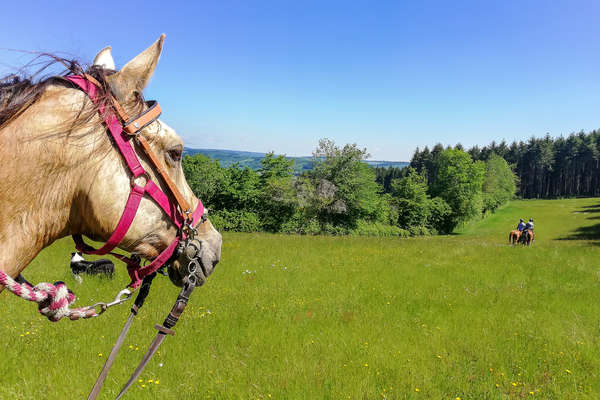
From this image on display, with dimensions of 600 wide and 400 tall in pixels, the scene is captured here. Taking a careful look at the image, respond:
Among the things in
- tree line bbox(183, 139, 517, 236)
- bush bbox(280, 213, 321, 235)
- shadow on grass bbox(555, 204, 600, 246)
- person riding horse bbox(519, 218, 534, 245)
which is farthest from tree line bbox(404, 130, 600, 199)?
person riding horse bbox(519, 218, 534, 245)

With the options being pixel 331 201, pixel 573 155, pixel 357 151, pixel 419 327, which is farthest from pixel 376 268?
pixel 573 155

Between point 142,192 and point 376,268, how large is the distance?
8.77 meters

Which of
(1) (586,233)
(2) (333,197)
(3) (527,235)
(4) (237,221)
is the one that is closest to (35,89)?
(3) (527,235)

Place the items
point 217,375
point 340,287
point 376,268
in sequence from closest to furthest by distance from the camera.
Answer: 1. point 217,375
2. point 340,287
3. point 376,268

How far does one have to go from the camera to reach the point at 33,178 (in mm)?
1316

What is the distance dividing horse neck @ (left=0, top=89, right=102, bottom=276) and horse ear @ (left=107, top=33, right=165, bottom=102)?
250 millimetres

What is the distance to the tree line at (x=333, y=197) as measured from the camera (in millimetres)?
40281

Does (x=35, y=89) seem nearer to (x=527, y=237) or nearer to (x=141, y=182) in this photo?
(x=141, y=182)

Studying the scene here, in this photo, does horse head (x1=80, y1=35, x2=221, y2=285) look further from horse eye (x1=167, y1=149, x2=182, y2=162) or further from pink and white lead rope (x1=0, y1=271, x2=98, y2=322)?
pink and white lead rope (x1=0, y1=271, x2=98, y2=322)

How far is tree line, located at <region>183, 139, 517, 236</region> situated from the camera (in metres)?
40.3

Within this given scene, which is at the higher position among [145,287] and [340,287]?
[145,287]

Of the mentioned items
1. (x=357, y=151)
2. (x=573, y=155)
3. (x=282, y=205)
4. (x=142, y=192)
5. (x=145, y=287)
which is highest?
(x=573, y=155)

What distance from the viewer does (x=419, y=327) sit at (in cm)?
530

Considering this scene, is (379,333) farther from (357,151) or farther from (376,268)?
(357,151)
